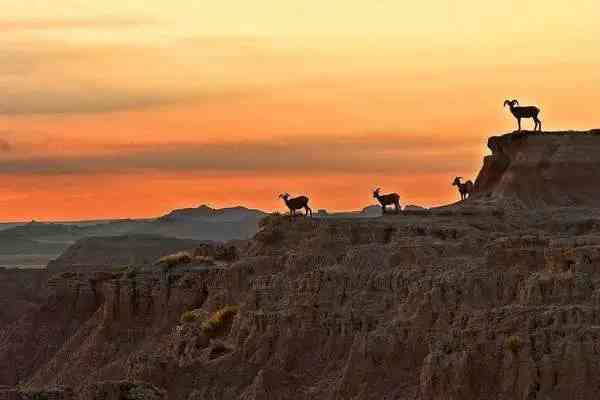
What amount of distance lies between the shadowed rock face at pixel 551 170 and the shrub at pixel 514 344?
781 inches

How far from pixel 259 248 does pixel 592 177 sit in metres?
12.5

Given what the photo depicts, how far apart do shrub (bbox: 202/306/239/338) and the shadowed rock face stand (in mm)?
10954

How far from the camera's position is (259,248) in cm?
7331

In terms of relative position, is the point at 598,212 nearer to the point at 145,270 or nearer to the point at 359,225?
the point at 359,225

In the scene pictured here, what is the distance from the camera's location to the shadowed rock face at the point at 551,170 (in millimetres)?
72375

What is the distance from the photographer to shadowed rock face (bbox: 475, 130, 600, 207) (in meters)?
72.4

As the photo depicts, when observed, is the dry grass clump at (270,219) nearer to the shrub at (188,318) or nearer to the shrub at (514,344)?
the shrub at (188,318)

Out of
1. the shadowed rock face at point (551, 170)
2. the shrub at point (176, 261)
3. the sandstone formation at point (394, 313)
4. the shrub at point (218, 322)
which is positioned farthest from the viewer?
the shrub at point (176, 261)

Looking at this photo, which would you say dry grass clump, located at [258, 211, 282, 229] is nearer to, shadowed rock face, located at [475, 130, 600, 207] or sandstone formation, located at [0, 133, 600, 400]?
sandstone formation, located at [0, 133, 600, 400]

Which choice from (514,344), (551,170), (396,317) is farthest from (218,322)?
(514,344)

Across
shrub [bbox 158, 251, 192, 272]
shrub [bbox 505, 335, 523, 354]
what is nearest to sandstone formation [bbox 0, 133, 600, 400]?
shrub [bbox 505, 335, 523, 354]

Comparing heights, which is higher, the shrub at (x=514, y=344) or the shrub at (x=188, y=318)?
the shrub at (x=188, y=318)

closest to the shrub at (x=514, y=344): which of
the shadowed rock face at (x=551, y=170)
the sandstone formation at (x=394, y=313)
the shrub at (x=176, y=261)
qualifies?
the sandstone formation at (x=394, y=313)

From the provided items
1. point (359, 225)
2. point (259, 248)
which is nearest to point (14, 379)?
point (259, 248)
